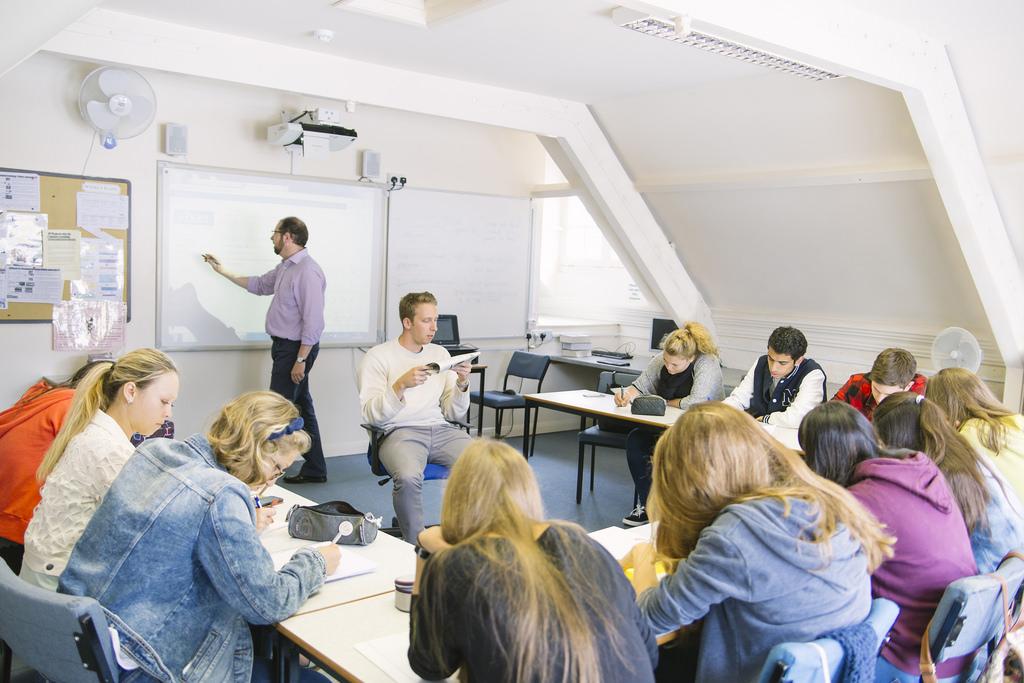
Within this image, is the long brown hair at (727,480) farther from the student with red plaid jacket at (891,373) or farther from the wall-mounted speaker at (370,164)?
the wall-mounted speaker at (370,164)

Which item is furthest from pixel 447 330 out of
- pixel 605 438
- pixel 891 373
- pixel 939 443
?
pixel 939 443

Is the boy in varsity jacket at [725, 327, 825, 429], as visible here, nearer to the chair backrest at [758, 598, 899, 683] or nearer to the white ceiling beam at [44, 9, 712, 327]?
the white ceiling beam at [44, 9, 712, 327]

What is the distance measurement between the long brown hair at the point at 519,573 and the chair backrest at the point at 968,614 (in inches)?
40.2

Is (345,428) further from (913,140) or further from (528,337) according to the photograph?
(913,140)

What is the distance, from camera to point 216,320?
561 centimetres

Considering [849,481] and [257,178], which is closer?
[849,481]

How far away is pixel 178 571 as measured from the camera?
1848 mm

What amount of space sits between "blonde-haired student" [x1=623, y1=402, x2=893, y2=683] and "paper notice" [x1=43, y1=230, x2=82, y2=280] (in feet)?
13.7

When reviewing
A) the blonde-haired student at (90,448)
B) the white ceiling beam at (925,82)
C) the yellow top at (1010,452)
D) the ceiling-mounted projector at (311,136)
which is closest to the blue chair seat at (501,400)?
the ceiling-mounted projector at (311,136)

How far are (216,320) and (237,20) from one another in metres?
2.01

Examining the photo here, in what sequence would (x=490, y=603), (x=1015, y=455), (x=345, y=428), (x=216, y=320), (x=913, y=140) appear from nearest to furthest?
1. (x=490, y=603)
2. (x=1015, y=455)
3. (x=913, y=140)
4. (x=216, y=320)
5. (x=345, y=428)

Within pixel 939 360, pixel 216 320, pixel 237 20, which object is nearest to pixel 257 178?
pixel 216 320

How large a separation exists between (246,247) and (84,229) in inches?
38.3

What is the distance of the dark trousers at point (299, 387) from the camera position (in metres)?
5.43
